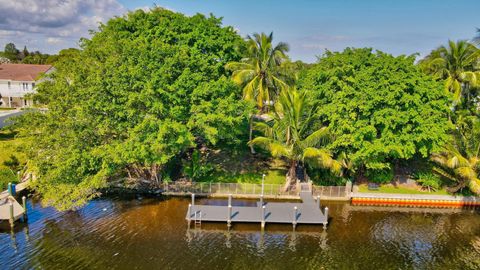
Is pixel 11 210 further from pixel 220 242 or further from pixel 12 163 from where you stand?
pixel 220 242

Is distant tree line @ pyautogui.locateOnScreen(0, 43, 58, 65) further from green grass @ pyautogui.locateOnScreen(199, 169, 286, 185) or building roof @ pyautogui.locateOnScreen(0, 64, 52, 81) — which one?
green grass @ pyautogui.locateOnScreen(199, 169, 286, 185)

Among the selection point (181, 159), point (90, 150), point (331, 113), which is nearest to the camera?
point (90, 150)

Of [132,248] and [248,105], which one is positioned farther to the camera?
→ [248,105]

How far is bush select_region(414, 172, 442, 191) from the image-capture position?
110 ft

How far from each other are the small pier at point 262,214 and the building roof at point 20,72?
52.5m

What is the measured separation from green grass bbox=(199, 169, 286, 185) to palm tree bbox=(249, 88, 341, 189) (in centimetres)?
346

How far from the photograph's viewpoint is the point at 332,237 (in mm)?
26000

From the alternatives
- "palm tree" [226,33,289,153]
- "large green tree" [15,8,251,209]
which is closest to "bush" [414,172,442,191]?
"palm tree" [226,33,289,153]

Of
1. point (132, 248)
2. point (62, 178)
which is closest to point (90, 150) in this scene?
point (62, 178)

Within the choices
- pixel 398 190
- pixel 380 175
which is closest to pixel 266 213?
pixel 380 175

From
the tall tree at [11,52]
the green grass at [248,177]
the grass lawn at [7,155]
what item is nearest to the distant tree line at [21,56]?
the tall tree at [11,52]

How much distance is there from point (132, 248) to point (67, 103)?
13.5 meters

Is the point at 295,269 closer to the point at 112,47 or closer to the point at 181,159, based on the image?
the point at 181,159

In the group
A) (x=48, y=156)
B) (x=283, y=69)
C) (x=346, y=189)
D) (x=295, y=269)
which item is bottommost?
(x=295, y=269)
